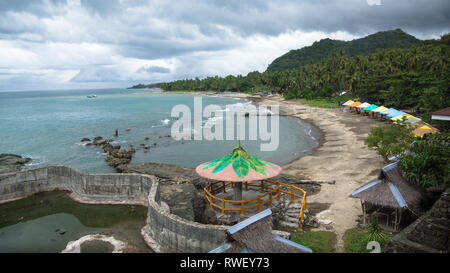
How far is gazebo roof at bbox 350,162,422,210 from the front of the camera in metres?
11.5

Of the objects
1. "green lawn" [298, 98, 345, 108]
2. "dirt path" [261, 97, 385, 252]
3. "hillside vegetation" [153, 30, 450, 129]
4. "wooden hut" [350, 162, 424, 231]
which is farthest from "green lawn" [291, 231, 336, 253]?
"green lawn" [298, 98, 345, 108]

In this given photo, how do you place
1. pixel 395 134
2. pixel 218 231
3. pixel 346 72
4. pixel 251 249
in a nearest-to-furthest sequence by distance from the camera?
pixel 251 249, pixel 218 231, pixel 395 134, pixel 346 72

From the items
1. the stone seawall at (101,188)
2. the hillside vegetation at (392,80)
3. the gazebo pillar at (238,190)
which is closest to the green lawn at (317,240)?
the gazebo pillar at (238,190)

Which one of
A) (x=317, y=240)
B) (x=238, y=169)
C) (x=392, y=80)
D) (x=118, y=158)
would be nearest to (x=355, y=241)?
(x=317, y=240)

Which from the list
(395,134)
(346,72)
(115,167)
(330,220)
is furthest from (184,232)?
(346,72)

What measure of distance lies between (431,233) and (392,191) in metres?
3.15

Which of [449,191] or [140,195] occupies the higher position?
[449,191]

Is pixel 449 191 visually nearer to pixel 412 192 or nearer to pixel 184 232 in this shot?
pixel 412 192

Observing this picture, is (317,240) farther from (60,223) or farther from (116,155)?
(116,155)

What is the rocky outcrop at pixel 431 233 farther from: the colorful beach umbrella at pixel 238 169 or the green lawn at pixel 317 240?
the colorful beach umbrella at pixel 238 169

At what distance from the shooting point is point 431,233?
8.68 meters

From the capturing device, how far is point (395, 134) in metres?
20.4

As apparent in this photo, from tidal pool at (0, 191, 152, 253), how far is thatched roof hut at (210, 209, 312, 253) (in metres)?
5.08
